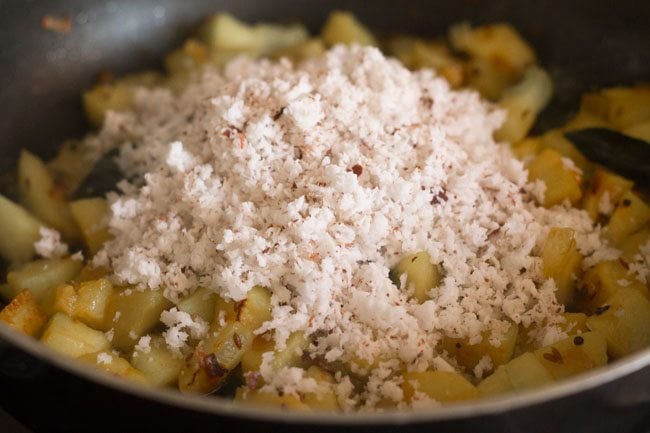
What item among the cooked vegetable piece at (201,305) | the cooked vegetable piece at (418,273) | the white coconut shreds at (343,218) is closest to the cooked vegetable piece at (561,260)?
the white coconut shreds at (343,218)

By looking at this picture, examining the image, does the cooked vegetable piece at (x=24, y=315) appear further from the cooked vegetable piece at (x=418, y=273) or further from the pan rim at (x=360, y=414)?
the cooked vegetable piece at (x=418, y=273)

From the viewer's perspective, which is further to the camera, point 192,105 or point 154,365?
point 192,105

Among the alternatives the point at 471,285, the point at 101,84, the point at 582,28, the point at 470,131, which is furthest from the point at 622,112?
the point at 101,84

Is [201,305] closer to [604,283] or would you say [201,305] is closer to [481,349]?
[481,349]

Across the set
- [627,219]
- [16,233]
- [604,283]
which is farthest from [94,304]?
[627,219]

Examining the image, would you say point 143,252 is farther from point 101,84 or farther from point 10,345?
point 101,84
